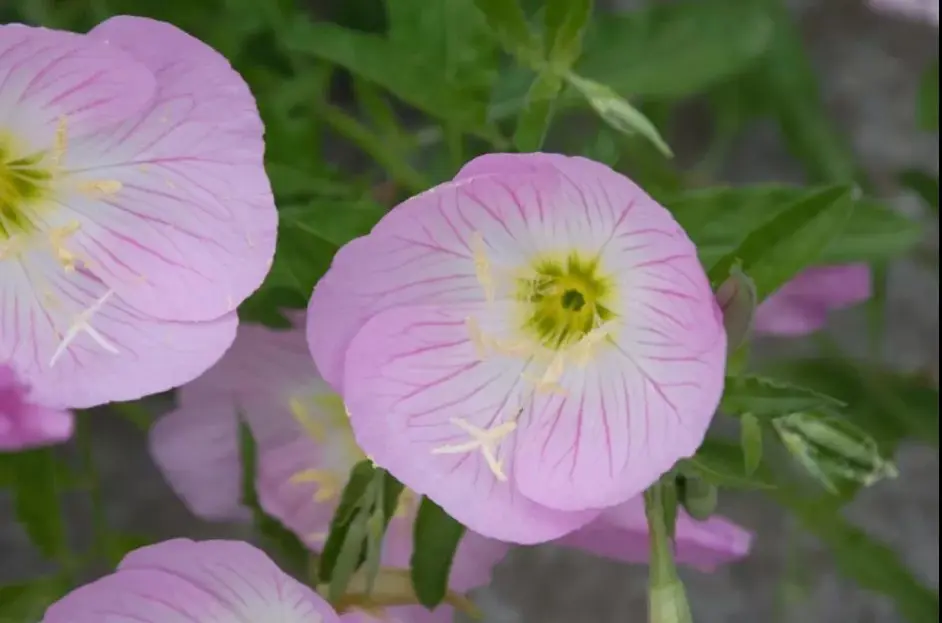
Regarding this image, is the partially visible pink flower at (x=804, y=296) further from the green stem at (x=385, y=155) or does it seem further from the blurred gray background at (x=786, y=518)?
the blurred gray background at (x=786, y=518)

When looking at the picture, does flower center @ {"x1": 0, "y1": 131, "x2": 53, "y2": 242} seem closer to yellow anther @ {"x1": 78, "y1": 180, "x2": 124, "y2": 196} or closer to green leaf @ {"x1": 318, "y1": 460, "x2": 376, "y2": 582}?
yellow anther @ {"x1": 78, "y1": 180, "x2": 124, "y2": 196}

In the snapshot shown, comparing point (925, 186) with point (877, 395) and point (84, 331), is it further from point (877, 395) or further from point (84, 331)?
point (84, 331)

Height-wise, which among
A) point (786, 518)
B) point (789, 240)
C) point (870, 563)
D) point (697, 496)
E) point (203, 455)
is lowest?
point (786, 518)

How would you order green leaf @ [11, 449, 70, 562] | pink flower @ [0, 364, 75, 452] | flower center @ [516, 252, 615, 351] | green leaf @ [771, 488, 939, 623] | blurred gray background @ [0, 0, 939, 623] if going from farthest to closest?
blurred gray background @ [0, 0, 939, 623]
green leaf @ [771, 488, 939, 623]
green leaf @ [11, 449, 70, 562]
flower center @ [516, 252, 615, 351]
pink flower @ [0, 364, 75, 452]

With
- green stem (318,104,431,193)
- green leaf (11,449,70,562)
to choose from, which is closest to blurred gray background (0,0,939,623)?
green leaf (11,449,70,562)

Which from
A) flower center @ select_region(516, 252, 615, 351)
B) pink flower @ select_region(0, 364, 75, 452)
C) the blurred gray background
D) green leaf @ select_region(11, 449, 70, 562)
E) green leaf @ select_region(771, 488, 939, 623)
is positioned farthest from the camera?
the blurred gray background

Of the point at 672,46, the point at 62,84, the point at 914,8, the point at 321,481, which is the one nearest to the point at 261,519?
the point at 321,481

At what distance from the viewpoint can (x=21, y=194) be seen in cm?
52

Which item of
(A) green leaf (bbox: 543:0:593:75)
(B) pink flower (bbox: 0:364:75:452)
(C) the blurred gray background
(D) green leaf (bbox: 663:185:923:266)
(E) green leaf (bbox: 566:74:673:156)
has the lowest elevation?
(C) the blurred gray background

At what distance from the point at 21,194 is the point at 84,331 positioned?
0.08 metres

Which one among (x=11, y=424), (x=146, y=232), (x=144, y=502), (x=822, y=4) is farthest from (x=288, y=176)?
(x=822, y=4)

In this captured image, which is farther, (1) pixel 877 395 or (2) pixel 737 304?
A: (1) pixel 877 395

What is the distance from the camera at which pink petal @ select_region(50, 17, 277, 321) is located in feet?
1.53

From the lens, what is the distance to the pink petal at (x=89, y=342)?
1.58 ft
